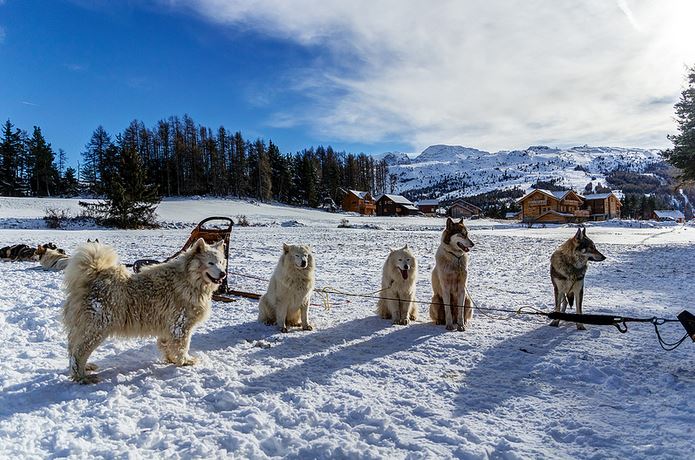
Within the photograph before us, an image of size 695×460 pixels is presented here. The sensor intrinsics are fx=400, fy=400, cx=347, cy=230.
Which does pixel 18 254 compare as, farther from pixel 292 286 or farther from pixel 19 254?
pixel 292 286

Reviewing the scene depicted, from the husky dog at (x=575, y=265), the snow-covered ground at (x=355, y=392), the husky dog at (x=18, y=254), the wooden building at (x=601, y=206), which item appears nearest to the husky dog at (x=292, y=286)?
the snow-covered ground at (x=355, y=392)

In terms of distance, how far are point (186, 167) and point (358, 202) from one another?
1245 inches

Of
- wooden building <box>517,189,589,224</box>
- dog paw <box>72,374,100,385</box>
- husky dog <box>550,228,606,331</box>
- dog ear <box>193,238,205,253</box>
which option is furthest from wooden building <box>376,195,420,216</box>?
dog paw <box>72,374,100,385</box>

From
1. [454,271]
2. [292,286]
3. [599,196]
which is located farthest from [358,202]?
[292,286]

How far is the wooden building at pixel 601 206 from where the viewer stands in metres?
77.4

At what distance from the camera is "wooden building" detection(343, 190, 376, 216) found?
Answer: 77.2 metres

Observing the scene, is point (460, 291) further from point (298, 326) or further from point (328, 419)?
point (328, 419)

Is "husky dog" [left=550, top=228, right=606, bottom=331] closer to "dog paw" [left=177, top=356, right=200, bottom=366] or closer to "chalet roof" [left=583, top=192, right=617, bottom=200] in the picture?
"dog paw" [left=177, top=356, right=200, bottom=366]

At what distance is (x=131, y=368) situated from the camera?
193 inches

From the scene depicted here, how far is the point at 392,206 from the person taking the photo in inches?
3243

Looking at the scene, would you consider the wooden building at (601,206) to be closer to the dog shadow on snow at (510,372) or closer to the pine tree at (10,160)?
the dog shadow on snow at (510,372)

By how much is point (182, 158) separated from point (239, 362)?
7016 cm

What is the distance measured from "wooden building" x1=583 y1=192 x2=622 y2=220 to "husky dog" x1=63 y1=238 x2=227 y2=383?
87.0 metres

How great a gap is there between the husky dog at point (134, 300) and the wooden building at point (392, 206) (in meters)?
77.5
